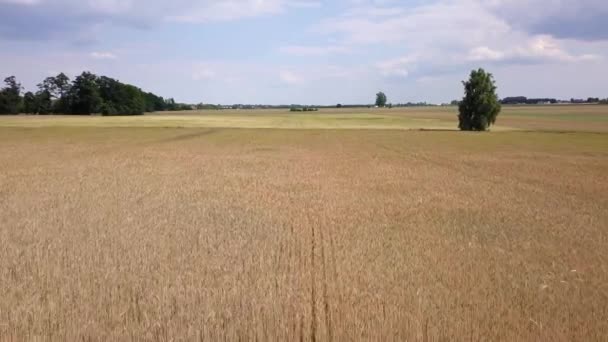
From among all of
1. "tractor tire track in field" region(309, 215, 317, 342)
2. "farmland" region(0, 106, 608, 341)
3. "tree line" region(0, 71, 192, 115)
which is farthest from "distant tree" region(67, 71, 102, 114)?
"tractor tire track in field" region(309, 215, 317, 342)

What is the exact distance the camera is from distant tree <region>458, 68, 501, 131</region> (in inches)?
3152

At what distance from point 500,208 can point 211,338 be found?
10.8m

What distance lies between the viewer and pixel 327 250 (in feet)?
30.3

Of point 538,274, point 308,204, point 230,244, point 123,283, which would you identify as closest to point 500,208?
point 308,204

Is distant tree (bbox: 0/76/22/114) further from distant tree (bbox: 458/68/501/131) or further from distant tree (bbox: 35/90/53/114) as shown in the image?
distant tree (bbox: 458/68/501/131)

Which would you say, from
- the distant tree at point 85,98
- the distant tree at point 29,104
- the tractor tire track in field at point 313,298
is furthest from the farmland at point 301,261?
the distant tree at point 29,104

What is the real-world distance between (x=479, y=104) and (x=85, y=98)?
3629 inches

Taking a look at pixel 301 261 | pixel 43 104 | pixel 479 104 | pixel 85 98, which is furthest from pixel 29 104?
pixel 301 261

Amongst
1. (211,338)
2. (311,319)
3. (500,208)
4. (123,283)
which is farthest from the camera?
(500,208)

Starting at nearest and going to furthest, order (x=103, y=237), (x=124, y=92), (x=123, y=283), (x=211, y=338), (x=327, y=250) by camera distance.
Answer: (x=211, y=338) < (x=123, y=283) < (x=327, y=250) < (x=103, y=237) < (x=124, y=92)

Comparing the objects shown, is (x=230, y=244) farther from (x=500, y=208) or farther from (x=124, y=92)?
(x=124, y=92)

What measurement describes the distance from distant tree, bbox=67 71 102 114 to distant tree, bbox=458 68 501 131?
284ft

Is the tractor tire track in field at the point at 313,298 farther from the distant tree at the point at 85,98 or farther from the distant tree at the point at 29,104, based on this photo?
the distant tree at the point at 29,104

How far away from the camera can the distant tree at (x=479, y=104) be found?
263 ft
